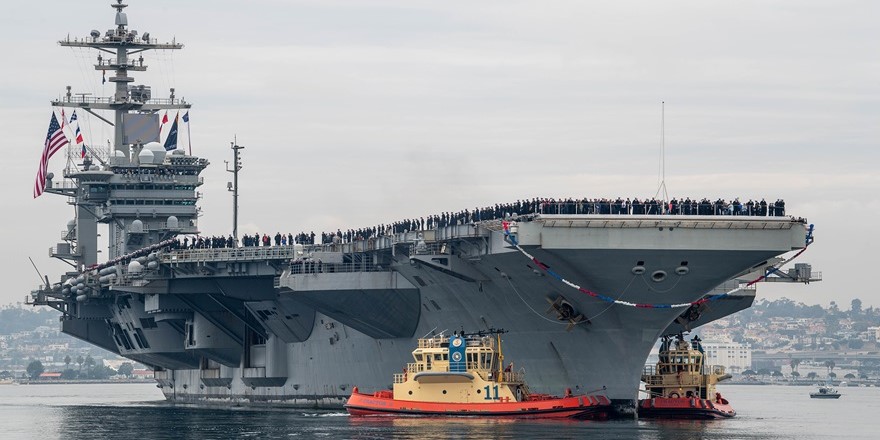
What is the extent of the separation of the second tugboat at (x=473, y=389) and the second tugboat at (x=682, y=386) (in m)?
3.77

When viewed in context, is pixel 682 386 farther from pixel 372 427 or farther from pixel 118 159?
pixel 118 159

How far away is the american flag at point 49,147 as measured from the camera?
66.2m

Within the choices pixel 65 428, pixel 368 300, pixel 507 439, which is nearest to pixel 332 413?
pixel 368 300

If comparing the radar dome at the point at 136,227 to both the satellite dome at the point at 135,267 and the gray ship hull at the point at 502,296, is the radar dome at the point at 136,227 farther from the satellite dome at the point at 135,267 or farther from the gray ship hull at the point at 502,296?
the satellite dome at the point at 135,267

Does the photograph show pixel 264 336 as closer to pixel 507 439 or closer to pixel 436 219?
pixel 436 219

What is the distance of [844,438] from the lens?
44375 mm

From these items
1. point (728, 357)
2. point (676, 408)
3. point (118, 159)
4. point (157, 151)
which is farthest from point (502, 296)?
point (728, 357)

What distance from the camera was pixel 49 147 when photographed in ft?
218

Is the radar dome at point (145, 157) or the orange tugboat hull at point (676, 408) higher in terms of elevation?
the radar dome at point (145, 157)

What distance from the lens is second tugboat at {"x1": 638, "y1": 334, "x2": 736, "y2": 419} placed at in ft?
153

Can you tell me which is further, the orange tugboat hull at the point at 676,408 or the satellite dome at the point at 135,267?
the satellite dome at the point at 135,267

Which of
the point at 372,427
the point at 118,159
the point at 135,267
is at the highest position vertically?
the point at 118,159

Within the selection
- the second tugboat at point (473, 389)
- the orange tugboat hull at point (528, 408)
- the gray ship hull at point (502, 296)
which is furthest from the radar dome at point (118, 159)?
the orange tugboat hull at point (528, 408)

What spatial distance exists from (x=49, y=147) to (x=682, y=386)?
31158mm
